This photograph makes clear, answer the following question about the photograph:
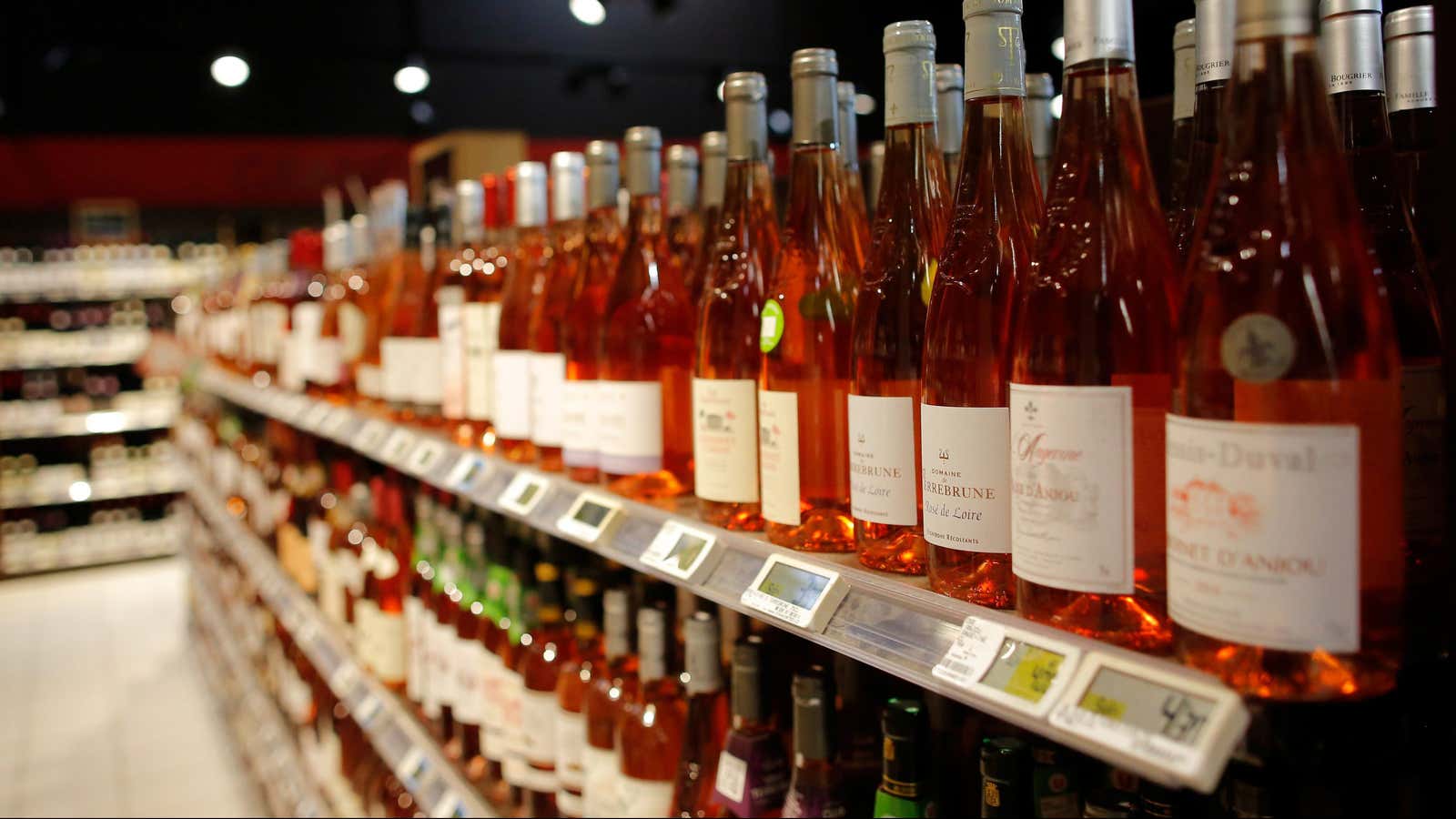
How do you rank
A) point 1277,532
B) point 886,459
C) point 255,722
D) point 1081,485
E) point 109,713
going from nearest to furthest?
point 1277,532 < point 1081,485 < point 886,459 < point 255,722 < point 109,713

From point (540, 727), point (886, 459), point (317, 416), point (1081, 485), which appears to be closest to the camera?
point (1081, 485)

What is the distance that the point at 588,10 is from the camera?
20.6 ft

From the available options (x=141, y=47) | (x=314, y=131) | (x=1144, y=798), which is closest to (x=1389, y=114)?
(x=1144, y=798)

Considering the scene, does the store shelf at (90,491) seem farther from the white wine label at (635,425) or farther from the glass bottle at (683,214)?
the white wine label at (635,425)

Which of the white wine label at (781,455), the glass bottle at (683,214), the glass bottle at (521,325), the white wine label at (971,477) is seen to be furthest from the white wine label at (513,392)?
the white wine label at (971,477)

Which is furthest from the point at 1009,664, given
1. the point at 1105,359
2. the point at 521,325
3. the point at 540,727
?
the point at 521,325

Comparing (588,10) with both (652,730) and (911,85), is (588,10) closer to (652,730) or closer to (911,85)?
(652,730)

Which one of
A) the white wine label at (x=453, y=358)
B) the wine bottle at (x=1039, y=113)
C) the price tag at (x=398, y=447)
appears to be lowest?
the price tag at (x=398, y=447)

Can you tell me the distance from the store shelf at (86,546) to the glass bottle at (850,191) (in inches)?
270

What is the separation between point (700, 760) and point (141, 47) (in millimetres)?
5847

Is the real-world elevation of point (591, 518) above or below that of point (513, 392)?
below

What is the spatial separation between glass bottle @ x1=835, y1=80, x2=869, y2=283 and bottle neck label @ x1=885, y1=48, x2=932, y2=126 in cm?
20

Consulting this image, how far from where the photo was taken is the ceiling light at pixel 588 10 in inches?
240

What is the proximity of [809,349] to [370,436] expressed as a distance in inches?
47.0
